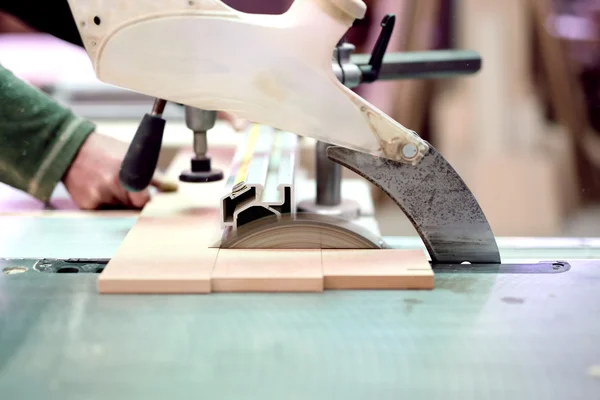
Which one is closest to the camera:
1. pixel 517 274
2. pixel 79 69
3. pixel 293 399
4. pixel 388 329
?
pixel 293 399

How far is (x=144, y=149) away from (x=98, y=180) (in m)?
0.21

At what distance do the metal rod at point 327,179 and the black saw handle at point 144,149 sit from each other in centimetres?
24

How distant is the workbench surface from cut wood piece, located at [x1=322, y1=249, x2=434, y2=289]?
12mm

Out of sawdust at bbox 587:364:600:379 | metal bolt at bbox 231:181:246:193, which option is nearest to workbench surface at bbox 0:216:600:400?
sawdust at bbox 587:364:600:379

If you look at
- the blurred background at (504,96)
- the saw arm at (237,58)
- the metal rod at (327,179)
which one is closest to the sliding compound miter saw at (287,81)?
the saw arm at (237,58)

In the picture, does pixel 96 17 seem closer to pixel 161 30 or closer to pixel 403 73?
pixel 161 30

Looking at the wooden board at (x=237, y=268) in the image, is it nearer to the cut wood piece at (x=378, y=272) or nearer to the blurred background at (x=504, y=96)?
the cut wood piece at (x=378, y=272)

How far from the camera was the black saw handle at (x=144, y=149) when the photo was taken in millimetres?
825

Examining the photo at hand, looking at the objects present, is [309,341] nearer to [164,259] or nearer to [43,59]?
[164,259]

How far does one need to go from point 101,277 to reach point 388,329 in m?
0.29

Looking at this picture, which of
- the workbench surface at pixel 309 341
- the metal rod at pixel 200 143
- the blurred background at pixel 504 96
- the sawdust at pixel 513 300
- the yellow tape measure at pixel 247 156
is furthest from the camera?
the blurred background at pixel 504 96

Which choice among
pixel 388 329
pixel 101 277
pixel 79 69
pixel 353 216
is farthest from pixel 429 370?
pixel 79 69

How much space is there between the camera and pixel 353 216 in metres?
1.00

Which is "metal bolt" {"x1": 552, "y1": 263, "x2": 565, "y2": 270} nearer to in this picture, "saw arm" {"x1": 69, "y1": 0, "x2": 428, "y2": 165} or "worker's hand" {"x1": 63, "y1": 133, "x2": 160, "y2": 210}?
"saw arm" {"x1": 69, "y1": 0, "x2": 428, "y2": 165}
